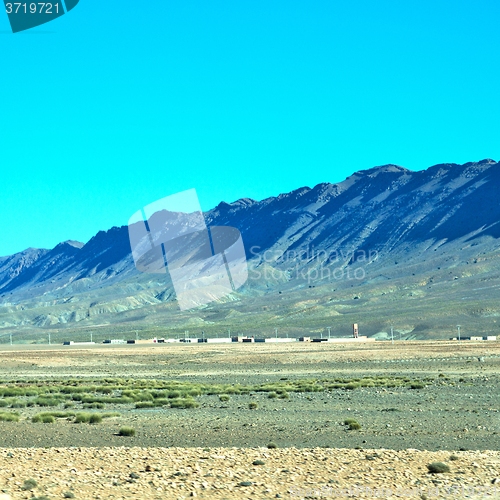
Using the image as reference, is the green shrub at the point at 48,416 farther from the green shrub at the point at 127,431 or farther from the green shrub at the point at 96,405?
the green shrub at the point at 127,431

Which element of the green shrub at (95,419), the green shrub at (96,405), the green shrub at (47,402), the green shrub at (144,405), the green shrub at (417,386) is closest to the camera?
the green shrub at (95,419)

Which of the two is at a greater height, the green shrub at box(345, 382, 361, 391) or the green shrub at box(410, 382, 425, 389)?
the green shrub at box(345, 382, 361, 391)

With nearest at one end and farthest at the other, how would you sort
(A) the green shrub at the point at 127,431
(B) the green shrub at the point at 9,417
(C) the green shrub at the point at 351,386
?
(A) the green shrub at the point at 127,431
(B) the green shrub at the point at 9,417
(C) the green shrub at the point at 351,386

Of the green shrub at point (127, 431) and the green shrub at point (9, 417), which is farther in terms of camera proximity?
the green shrub at point (9, 417)

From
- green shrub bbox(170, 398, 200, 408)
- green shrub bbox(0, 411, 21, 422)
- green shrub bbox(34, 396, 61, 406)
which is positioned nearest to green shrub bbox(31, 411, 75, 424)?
green shrub bbox(0, 411, 21, 422)

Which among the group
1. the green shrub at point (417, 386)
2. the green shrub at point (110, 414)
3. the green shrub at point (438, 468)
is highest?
the green shrub at point (110, 414)

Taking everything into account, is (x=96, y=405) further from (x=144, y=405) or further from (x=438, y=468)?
(x=438, y=468)

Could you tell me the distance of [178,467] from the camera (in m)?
14.0

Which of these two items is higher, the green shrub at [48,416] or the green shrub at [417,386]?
the green shrub at [48,416]

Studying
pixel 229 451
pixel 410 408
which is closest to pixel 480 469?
pixel 229 451

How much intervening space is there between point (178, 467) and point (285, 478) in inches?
93.9

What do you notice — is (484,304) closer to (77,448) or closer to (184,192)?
(184,192)
